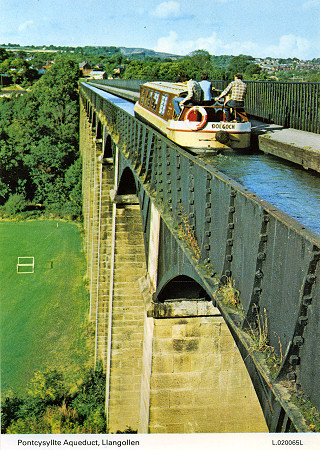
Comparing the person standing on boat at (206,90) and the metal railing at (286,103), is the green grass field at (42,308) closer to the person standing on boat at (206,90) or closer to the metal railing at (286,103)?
the metal railing at (286,103)

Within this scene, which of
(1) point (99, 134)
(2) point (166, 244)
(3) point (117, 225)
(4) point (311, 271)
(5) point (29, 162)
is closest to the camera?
(4) point (311, 271)

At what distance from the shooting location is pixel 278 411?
4.48 m

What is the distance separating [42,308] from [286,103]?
21607 millimetres

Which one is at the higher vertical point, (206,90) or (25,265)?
(206,90)

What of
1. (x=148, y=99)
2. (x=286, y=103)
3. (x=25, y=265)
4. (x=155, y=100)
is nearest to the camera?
(x=155, y=100)

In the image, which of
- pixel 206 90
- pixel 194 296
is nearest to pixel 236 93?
pixel 206 90

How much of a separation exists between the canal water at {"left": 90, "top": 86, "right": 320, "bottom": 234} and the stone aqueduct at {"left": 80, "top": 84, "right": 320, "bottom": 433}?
117 centimetres

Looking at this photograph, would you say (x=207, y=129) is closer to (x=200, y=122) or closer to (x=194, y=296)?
(x=200, y=122)

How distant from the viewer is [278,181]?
9508 mm

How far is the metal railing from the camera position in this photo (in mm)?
15398

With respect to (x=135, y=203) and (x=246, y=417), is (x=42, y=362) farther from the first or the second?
(x=246, y=417)

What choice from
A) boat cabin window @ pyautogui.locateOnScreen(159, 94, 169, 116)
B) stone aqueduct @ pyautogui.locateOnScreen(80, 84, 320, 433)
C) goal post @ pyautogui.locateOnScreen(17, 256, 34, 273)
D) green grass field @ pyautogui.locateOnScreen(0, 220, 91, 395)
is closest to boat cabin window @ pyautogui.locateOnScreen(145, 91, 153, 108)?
stone aqueduct @ pyautogui.locateOnScreen(80, 84, 320, 433)

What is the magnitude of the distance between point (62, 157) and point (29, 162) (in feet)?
13.4

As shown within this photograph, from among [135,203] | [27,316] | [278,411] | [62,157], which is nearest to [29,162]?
[62,157]
